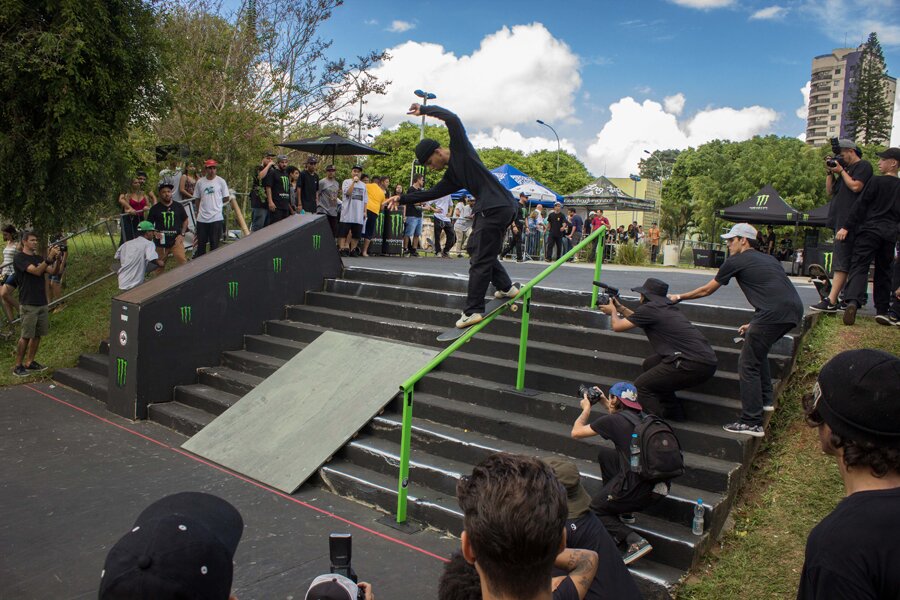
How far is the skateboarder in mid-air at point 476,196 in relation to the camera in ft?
20.7

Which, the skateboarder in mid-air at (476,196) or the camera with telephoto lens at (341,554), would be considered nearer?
the camera with telephoto lens at (341,554)

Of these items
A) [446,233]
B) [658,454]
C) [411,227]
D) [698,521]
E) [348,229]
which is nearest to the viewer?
[658,454]

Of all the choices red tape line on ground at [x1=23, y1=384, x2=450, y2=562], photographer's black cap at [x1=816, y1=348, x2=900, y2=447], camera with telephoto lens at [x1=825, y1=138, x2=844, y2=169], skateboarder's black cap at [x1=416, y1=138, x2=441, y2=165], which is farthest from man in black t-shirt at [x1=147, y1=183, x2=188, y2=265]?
photographer's black cap at [x1=816, y1=348, x2=900, y2=447]

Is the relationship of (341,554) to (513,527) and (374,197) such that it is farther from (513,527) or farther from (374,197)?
(374,197)

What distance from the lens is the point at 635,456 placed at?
421cm

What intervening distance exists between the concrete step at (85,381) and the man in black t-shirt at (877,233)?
8.92 m

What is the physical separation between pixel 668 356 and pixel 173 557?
4.39 meters

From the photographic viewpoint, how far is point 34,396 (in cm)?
865

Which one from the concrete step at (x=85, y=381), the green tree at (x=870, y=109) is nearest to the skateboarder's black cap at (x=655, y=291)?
the concrete step at (x=85, y=381)

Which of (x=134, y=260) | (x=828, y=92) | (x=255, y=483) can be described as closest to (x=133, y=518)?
(x=255, y=483)

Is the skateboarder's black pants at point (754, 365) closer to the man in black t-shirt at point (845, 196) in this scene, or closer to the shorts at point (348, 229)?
the man in black t-shirt at point (845, 196)

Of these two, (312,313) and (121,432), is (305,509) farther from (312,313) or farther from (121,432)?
(312,313)

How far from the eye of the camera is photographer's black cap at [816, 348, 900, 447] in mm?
1656

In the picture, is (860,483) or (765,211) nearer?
(860,483)
